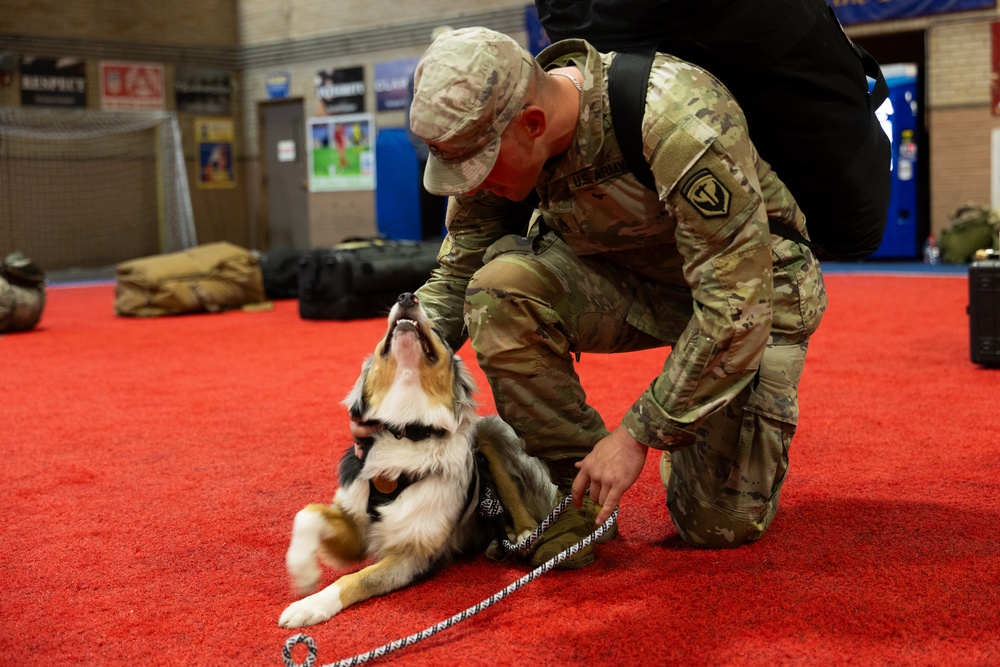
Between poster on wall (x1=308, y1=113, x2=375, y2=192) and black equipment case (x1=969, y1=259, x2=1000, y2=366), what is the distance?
9.44 meters

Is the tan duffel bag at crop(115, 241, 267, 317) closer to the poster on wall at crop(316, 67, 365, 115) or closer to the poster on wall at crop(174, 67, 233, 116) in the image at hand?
the poster on wall at crop(316, 67, 365, 115)

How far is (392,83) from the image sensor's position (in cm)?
1202

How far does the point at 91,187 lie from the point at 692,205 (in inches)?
477

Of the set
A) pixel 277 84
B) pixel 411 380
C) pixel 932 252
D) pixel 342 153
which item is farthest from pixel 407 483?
pixel 277 84

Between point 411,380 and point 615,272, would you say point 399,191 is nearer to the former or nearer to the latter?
point 615,272

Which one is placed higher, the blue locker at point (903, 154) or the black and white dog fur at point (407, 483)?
the blue locker at point (903, 154)

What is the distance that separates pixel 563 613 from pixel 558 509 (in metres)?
0.30

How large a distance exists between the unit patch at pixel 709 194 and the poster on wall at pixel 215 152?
12.8 meters

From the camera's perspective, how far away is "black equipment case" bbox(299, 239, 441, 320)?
6.50 meters

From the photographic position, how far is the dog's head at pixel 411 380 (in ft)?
6.11

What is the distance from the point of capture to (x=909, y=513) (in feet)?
6.92

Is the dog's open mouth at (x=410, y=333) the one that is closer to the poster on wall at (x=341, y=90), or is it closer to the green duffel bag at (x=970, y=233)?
the green duffel bag at (x=970, y=233)

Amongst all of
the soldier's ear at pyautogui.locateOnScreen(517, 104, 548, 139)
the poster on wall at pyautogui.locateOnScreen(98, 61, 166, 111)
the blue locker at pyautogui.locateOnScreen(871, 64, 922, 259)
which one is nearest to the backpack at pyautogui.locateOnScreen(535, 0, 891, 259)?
the soldier's ear at pyautogui.locateOnScreen(517, 104, 548, 139)

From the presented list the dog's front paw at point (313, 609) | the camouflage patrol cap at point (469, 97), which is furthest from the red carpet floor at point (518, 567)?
the camouflage patrol cap at point (469, 97)
